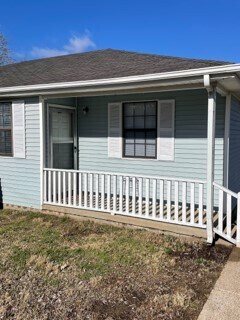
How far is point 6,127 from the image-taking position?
7.12 metres

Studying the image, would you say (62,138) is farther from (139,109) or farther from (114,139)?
(139,109)

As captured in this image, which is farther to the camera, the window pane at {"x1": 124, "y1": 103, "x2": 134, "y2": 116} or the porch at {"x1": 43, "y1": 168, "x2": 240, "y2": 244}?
the window pane at {"x1": 124, "y1": 103, "x2": 134, "y2": 116}

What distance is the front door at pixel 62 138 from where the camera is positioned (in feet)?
23.5

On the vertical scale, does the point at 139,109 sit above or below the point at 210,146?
above

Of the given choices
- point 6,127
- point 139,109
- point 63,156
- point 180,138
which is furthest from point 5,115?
point 180,138

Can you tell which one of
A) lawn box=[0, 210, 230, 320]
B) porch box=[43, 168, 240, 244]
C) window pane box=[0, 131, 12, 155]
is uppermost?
window pane box=[0, 131, 12, 155]

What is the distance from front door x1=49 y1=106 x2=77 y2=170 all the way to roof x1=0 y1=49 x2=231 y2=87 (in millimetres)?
949

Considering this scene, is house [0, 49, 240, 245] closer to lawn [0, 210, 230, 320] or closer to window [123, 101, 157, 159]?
window [123, 101, 157, 159]

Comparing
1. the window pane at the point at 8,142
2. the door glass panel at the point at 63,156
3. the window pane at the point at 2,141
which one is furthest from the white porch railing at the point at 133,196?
the window pane at the point at 2,141

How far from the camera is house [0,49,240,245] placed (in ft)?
A: 19.1

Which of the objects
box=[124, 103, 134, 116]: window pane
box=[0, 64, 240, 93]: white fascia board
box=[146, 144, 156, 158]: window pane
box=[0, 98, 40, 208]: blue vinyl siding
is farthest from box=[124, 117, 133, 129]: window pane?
box=[0, 98, 40, 208]: blue vinyl siding

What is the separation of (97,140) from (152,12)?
9023 mm

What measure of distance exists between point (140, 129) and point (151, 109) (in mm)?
533

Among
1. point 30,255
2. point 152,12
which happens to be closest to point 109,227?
point 30,255
